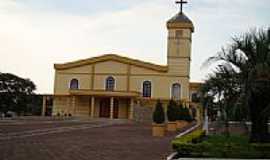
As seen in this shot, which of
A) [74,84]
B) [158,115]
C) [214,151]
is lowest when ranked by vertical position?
[214,151]

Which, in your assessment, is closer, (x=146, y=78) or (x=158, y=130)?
(x=158, y=130)

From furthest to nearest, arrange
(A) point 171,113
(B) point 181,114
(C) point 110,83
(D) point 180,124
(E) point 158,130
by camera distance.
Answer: (C) point 110,83
(B) point 181,114
(D) point 180,124
(A) point 171,113
(E) point 158,130

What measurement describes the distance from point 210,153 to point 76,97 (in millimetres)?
44128

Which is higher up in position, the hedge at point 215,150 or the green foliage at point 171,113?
the green foliage at point 171,113

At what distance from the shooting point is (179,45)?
58938 millimetres

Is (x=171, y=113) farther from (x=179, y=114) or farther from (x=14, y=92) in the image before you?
(x=14, y=92)

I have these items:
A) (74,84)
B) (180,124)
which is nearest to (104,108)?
(74,84)

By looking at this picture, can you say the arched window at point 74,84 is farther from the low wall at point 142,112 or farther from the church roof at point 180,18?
the church roof at point 180,18

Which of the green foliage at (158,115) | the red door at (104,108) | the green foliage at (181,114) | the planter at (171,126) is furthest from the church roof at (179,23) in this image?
the green foliage at (158,115)

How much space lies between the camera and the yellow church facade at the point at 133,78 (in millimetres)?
58281

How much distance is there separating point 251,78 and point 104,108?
43.4m

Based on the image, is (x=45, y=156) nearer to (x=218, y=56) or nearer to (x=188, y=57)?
(x=218, y=56)

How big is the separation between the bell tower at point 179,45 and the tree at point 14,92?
17362 mm

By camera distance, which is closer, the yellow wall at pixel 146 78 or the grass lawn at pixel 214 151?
the grass lawn at pixel 214 151
